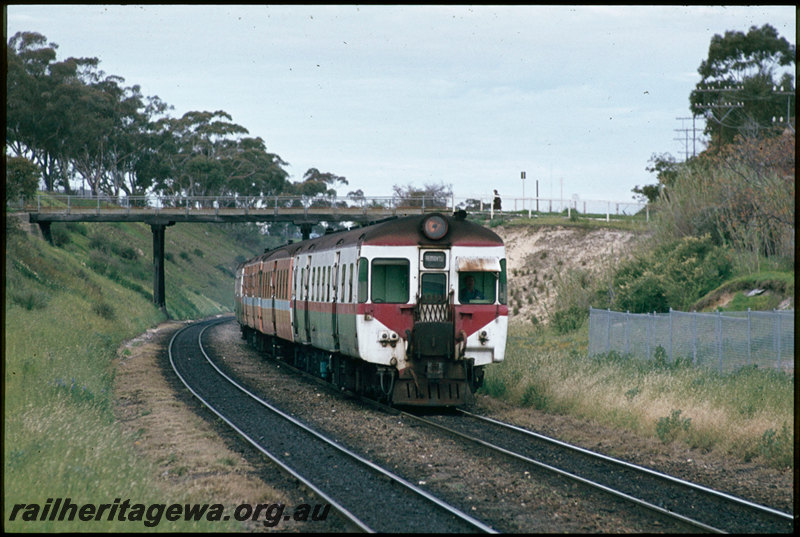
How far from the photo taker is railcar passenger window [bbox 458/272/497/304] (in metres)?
16.8

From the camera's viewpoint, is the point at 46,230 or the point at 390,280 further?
the point at 46,230

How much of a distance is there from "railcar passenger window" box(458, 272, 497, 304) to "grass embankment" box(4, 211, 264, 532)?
6.59 m

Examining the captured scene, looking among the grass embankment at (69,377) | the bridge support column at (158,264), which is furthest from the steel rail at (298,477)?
the bridge support column at (158,264)


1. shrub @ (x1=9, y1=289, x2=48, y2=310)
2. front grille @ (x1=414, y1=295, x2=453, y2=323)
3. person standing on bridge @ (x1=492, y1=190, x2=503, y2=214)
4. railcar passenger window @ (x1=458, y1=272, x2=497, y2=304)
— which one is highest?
person standing on bridge @ (x1=492, y1=190, x2=503, y2=214)

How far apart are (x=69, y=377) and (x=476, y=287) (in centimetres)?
806

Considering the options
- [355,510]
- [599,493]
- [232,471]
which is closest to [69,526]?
[355,510]

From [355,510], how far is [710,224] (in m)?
25.9

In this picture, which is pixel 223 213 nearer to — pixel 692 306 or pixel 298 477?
pixel 692 306

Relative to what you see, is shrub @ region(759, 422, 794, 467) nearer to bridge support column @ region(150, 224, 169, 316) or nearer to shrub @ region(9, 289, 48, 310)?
shrub @ region(9, 289, 48, 310)

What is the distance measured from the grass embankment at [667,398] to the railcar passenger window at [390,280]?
→ 3724 mm

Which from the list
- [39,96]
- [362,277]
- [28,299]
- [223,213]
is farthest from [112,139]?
[362,277]

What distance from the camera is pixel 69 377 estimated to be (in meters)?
17.2

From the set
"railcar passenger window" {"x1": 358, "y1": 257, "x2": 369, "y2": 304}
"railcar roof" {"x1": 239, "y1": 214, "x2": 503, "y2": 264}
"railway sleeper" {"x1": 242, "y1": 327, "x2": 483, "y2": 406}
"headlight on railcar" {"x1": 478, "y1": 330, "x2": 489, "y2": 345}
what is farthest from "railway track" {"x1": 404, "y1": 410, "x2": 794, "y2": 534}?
"railcar roof" {"x1": 239, "y1": 214, "x2": 503, "y2": 264}

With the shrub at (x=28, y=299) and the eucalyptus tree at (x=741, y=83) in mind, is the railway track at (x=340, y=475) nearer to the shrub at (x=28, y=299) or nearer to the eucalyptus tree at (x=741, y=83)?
the shrub at (x=28, y=299)
